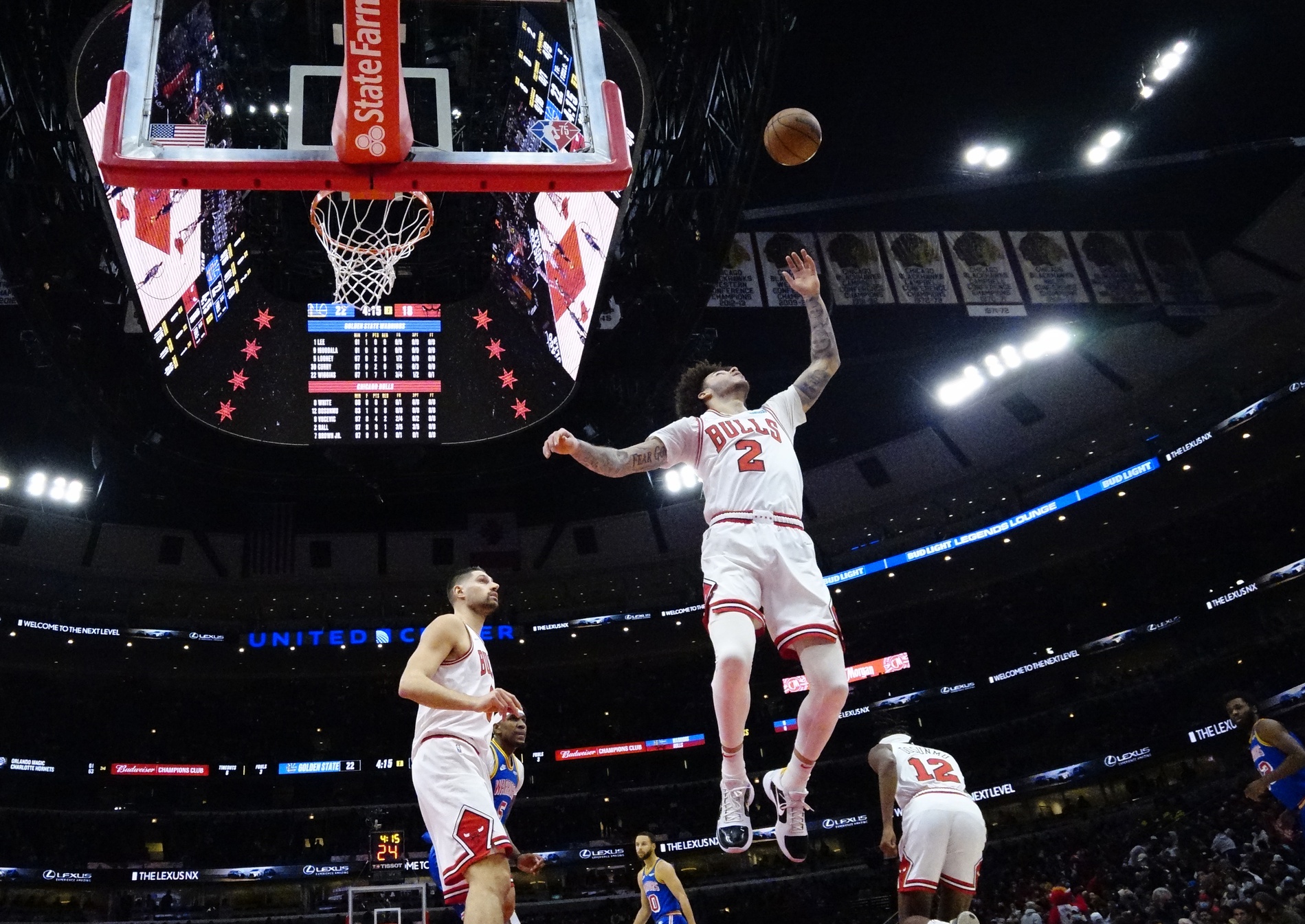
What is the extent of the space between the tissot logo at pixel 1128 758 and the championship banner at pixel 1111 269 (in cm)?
1008

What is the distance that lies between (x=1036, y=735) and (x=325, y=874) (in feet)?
53.0

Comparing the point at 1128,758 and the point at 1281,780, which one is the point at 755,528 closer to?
the point at 1281,780

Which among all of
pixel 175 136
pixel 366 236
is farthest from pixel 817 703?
pixel 366 236

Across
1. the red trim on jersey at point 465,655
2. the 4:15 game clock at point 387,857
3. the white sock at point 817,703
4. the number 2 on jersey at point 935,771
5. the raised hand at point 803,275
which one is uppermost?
the raised hand at point 803,275

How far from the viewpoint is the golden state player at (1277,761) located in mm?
6203

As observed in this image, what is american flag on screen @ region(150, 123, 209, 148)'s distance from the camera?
545cm

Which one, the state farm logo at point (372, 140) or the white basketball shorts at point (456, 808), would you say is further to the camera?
the state farm logo at point (372, 140)

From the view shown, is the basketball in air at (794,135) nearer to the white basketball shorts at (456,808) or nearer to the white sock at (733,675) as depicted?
the white sock at (733,675)

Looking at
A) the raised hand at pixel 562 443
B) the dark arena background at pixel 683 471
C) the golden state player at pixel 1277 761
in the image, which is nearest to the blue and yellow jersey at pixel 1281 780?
the golden state player at pixel 1277 761

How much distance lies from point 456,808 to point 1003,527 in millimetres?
20239

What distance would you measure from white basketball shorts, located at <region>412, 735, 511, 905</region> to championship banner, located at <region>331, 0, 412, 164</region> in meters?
3.04

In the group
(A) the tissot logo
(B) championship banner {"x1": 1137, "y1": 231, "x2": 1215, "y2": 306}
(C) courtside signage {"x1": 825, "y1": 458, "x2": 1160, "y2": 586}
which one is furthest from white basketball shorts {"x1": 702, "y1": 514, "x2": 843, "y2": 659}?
(A) the tissot logo

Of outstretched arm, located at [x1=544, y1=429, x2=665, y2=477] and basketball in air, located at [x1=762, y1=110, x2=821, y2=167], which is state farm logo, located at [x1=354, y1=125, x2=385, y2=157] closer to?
outstretched arm, located at [x1=544, y1=429, x2=665, y2=477]

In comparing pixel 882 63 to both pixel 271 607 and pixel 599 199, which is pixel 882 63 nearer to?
pixel 599 199
